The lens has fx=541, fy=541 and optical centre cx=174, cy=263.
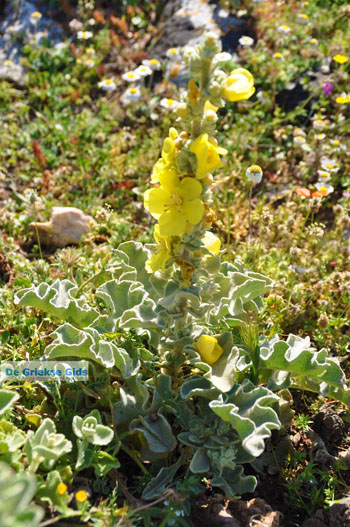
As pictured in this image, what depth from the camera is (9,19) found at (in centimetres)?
664

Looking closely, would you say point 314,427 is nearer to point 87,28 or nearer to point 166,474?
point 166,474

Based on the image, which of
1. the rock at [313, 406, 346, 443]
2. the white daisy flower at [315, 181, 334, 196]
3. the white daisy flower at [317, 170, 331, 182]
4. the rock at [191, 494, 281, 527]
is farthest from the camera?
the white daisy flower at [317, 170, 331, 182]

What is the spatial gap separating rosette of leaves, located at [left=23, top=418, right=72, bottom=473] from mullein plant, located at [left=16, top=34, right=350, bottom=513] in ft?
0.85

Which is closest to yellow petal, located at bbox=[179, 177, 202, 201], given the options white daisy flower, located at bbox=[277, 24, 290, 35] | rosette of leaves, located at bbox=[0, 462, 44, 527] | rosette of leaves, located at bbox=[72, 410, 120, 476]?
rosette of leaves, located at bbox=[72, 410, 120, 476]

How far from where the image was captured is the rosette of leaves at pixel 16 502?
150cm

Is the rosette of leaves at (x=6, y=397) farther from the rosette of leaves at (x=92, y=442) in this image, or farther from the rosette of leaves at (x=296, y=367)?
the rosette of leaves at (x=296, y=367)

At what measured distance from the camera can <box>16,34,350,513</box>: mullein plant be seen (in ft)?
7.02

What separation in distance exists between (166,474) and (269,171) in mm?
A: 3319

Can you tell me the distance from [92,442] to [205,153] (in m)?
1.25

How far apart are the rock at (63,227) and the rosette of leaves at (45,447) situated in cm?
217

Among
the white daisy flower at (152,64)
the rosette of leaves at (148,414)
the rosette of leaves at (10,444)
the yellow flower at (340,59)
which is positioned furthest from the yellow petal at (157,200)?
the yellow flower at (340,59)

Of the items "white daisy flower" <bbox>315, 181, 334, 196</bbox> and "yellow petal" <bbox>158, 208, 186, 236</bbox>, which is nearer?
"yellow petal" <bbox>158, 208, 186, 236</bbox>

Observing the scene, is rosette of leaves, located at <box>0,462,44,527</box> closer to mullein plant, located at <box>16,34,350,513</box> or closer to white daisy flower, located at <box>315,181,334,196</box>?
mullein plant, located at <box>16,34,350,513</box>

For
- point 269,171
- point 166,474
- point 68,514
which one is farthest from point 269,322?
point 269,171
